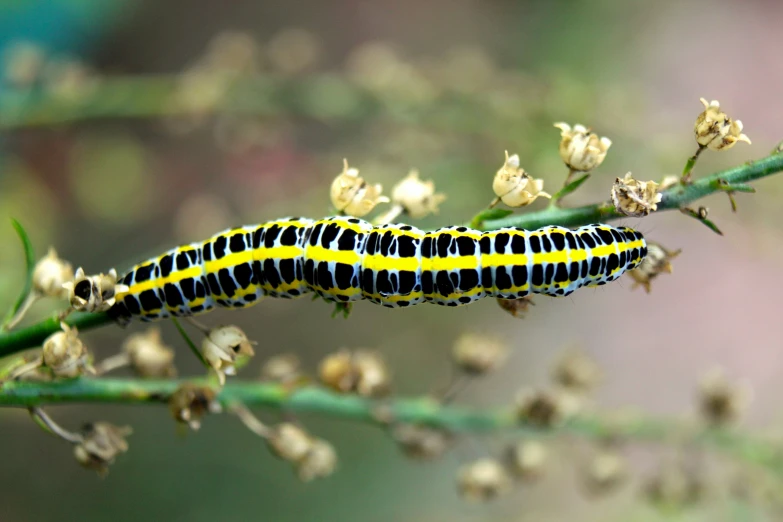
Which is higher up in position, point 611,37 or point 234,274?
point 611,37

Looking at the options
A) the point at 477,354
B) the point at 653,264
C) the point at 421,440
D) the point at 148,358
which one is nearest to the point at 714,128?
the point at 653,264

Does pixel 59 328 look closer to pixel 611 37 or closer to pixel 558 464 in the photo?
pixel 558 464

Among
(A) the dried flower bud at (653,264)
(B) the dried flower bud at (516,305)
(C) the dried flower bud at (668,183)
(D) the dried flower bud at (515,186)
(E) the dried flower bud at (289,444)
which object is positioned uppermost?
(D) the dried flower bud at (515,186)

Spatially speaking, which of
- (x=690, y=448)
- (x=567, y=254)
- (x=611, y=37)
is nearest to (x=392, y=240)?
(x=567, y=254)

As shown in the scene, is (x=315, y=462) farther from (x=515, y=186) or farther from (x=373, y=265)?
(x=515, y=186)

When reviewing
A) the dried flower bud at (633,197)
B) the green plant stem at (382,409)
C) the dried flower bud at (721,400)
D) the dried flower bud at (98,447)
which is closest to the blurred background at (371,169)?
the green plant stem at (382,409)

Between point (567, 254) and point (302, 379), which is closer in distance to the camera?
point (567, 254)

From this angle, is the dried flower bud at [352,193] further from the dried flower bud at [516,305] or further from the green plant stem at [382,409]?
the green plant stem at [382,409]
